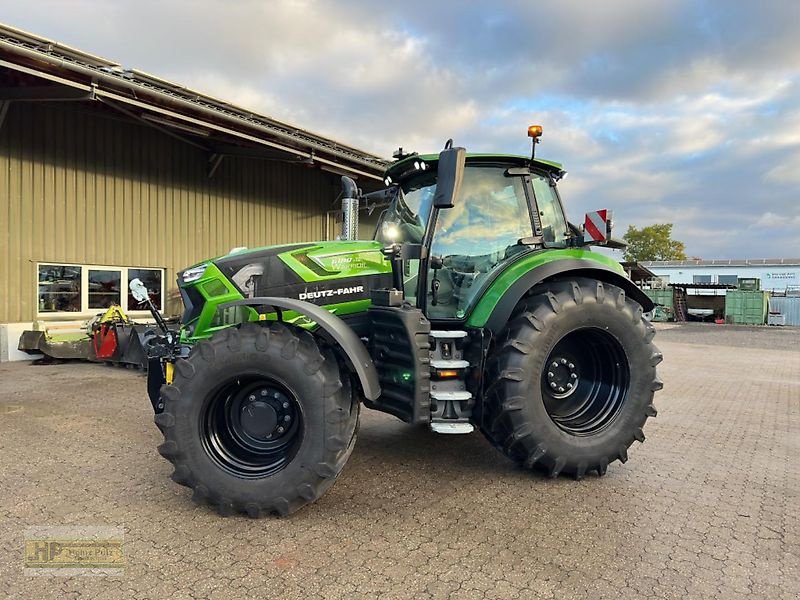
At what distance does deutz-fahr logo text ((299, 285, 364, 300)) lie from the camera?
12.4ft

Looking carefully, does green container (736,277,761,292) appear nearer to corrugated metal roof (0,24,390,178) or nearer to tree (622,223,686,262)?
tree (622,223,686,262)

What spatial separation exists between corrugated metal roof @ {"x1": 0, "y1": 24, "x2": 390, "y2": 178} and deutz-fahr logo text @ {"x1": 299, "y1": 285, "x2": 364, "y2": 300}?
6.81m

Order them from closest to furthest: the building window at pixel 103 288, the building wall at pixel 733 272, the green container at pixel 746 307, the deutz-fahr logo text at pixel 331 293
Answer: the deutz-fahr logo text at pixel 331 293 → the building window at pixel 103 288 → the green container at pixel 746 307 → the building wall at pixel 733 272

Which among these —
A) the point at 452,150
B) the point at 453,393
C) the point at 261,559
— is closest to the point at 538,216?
the point at 452,150

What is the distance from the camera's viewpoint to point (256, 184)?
535 inches

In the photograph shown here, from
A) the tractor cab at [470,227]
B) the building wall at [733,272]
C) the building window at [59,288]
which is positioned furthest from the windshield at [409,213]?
the building wall at [733,272]

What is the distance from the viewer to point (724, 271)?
4509 centimetres

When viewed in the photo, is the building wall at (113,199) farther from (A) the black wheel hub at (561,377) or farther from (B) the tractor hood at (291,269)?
(A) the black wheel hub at (561,377)

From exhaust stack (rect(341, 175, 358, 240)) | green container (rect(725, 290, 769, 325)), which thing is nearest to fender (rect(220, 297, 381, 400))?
exhaust stack (rect(341, 175, 358, 240))

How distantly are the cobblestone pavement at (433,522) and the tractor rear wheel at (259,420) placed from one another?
0.21 metres

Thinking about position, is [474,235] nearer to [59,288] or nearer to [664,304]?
[59,288]

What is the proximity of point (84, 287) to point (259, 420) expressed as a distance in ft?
30.5

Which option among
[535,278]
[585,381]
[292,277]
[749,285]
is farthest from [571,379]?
[749,285]

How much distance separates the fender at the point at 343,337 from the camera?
312cm
